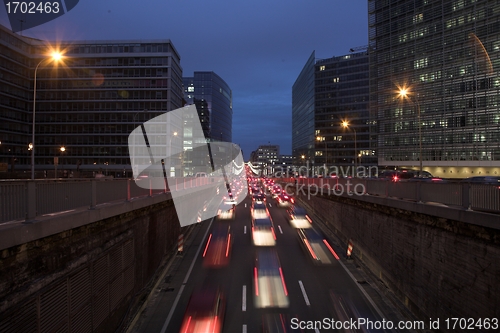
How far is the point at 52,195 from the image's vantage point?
855 cm

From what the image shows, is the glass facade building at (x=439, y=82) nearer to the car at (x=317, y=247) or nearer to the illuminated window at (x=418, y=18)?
the illuminated window at (x=418, y=18)

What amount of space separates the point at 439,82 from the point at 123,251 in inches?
2302

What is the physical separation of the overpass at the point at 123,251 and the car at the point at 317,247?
3.16 metres

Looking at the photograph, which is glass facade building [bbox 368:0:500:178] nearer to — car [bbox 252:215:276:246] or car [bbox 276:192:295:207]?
car [bbox 276:192:295:207]

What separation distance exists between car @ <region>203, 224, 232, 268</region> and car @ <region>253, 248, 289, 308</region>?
1.83 m

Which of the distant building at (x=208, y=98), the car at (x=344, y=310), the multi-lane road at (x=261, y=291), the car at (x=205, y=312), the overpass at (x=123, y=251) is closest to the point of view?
the overpass at (x=123, y=251)

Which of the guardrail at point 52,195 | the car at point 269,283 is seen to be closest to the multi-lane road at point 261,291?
the car at point 269,283

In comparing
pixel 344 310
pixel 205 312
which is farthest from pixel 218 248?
pixel 344 310

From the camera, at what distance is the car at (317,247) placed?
745 inches

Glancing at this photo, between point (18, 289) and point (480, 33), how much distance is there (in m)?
61.0

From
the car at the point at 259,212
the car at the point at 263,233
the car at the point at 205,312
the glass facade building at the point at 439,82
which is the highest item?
the glass facade building at the point at 439,82

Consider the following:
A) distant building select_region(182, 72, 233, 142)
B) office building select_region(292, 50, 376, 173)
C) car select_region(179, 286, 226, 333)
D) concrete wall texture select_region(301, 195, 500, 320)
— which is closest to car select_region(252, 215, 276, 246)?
concrete wall texture select_region(301, 195, 500, 320)

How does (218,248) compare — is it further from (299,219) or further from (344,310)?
(299,219)

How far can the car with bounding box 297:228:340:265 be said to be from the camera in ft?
62.1
